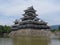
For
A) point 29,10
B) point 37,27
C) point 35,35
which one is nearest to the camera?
point 35,35

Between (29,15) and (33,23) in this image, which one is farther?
(29,15)

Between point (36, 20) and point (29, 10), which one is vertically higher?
point (29, 10)

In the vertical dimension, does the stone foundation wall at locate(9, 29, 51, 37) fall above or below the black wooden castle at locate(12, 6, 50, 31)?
below

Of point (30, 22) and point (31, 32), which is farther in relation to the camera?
point (30, 22)

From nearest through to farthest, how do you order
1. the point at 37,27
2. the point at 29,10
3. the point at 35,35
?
the point at 35,35 < the point at 37,27 < the point at 29,10

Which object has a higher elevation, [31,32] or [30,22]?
[30,22]

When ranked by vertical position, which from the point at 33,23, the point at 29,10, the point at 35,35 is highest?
the point at 29,10

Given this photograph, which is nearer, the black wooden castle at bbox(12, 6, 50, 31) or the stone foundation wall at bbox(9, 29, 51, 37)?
the stone foundation wall at bbox(9, 29, 51, 37)

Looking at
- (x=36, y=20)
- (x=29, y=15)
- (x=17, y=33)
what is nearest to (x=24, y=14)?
(x=29, y=15)

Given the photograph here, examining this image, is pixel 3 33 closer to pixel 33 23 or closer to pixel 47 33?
pixel 33 23

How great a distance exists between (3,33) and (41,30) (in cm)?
1505

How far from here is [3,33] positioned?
6072cm

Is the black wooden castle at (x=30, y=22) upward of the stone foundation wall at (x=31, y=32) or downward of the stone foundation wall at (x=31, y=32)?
upward

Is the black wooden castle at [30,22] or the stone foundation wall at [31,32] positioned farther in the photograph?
the black wooden castle at [30,22]
